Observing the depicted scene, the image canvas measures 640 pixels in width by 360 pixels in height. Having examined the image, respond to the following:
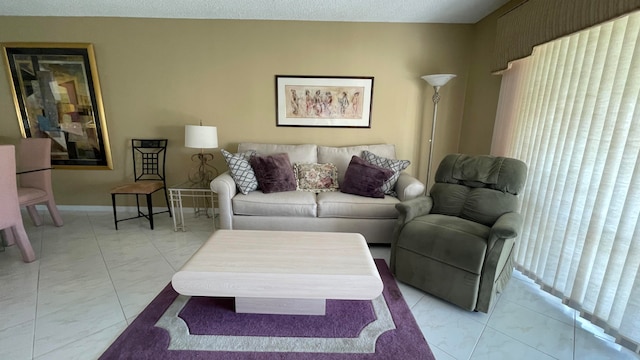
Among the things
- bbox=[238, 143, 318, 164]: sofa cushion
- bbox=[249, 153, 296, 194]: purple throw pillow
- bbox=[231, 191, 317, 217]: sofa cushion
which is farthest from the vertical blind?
bbox=[249, 153, 296, 194]: purple throw pillow

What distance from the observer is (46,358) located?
51.4 inches

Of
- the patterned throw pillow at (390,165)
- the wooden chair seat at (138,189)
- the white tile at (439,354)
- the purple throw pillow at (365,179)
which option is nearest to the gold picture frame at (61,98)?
the wooden chair seat at (138,189)

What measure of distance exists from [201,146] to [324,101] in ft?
4.96

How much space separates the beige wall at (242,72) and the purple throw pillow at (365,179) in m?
0.70

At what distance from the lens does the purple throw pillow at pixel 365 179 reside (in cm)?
255

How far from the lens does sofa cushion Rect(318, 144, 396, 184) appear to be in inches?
118

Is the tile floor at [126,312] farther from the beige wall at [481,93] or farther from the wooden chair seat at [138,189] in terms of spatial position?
the beige wall at [481,93]

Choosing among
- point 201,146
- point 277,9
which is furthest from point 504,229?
point 277,9

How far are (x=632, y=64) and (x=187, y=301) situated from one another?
9.83ft

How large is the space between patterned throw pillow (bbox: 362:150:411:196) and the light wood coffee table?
109 centimetres

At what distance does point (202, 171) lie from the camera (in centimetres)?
328

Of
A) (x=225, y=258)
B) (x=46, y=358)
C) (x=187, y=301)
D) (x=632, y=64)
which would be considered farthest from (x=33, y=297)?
(x=632, y=64)

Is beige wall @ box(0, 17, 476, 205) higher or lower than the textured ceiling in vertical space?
lower

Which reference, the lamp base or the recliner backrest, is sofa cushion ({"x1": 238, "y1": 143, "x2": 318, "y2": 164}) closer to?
the lamp base
